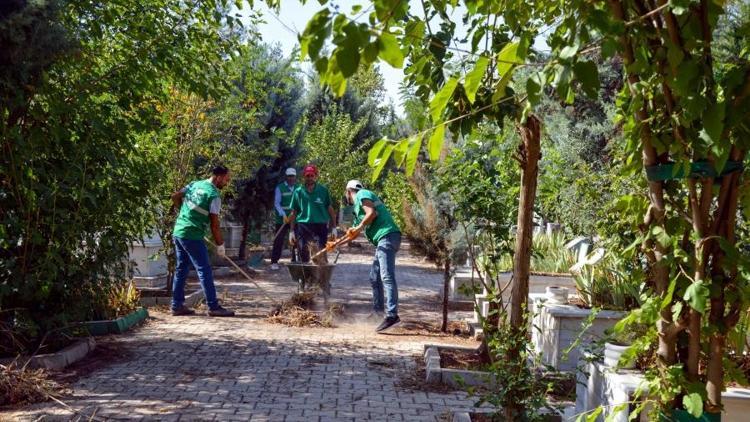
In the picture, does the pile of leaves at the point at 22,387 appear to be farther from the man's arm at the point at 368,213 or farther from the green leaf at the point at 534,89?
the green leaf at the point at 534,89

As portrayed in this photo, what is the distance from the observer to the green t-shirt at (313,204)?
1185 centimetres

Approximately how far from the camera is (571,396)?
5.70 meters

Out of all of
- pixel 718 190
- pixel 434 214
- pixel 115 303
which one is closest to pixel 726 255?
pixel 718 190

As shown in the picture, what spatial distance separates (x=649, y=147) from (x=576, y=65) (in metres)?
0.94

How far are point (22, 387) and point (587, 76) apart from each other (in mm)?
4795

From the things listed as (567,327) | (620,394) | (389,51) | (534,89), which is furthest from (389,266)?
(389,51)

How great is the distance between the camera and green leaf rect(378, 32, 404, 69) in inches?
76.0

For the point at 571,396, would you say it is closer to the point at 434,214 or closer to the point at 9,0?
the point at 9,0

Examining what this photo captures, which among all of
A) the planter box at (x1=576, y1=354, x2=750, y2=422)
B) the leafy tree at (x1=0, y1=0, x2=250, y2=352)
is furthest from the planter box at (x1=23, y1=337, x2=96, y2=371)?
the planter box at (x1=576, y1=354, x2=750, y2=422)

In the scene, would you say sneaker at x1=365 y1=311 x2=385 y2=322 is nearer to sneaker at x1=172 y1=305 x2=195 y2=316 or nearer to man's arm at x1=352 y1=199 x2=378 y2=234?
man's arm at x1=352 y1=199 x2=378 y2=234

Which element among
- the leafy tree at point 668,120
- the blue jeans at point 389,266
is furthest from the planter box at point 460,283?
the leafy tree at point 668,120

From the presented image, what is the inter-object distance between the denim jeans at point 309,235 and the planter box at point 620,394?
7.65m

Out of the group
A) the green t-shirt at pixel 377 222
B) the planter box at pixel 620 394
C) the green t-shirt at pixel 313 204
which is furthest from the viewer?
the green t-shirt at pixel 313 204

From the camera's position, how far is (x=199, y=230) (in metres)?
9.19
